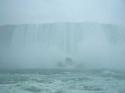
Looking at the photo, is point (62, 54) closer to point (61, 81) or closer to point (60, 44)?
point (60, 44)

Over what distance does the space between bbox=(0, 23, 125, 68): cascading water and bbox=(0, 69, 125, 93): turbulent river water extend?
15cm

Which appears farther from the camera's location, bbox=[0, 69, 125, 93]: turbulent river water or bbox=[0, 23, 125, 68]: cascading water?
bbox=[0, 23, 125, 68]: cascading water

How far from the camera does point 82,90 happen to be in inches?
142

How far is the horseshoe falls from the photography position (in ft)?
12.4

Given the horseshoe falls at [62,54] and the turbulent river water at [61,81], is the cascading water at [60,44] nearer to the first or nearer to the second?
the horseshoe falls at [62,54]

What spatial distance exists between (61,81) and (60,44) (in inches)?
21.4

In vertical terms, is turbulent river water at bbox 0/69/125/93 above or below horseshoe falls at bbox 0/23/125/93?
below

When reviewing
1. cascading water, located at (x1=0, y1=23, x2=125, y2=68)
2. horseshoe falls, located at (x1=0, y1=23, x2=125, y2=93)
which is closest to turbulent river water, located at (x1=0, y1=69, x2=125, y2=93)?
horseshoe falls, located at (x1=0, y1=23, x2=125, y2=93)

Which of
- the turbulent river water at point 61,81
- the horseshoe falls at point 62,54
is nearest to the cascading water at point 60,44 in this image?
the horseshoe falls at point 62,54

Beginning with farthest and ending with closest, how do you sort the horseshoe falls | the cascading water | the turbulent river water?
1. the cascading water
2. the horseshoe falls
3. the turbulent river water

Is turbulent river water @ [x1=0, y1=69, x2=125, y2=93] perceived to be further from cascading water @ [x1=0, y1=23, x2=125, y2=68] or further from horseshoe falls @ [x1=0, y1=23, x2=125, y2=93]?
cascading water @ [x1=0, y1=23, x2=125, y2=68]

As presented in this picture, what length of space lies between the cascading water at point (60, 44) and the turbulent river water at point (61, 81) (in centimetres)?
15

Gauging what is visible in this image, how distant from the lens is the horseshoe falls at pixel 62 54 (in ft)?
12.4

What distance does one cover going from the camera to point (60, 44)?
395cm
